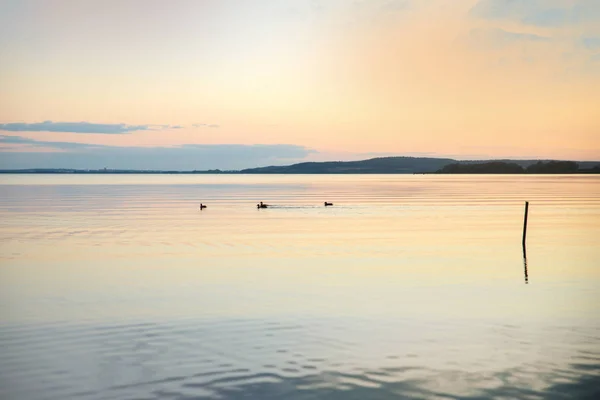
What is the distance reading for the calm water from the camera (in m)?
16.2

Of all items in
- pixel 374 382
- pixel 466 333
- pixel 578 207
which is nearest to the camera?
pixel 374 382

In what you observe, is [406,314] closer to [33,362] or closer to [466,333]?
[466,333]

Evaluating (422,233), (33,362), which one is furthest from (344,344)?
(422,233)

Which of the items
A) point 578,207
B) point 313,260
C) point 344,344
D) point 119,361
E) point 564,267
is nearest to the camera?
point 119,361

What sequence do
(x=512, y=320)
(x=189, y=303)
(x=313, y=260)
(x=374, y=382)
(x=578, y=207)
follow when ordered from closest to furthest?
(x=374, y=382) < (x=512, y=320) < (x=189, y=303) < (x=313, y=260) < (x=578, y=207)

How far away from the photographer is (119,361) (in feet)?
59.0

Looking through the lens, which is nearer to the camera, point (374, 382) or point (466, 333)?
point (374, 382)

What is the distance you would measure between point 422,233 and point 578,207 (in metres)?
43.2

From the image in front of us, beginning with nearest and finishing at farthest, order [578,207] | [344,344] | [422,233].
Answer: [344,344] → [422,233] → [578,207]

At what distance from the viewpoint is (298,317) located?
23.9 m

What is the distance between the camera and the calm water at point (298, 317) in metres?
16.2

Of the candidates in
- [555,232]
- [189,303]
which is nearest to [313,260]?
[189,303]

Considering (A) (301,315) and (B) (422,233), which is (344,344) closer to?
(A) (301,315)

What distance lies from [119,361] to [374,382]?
7159 mm
